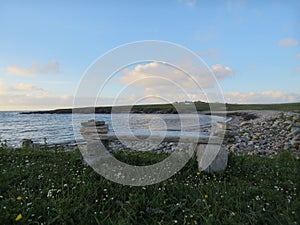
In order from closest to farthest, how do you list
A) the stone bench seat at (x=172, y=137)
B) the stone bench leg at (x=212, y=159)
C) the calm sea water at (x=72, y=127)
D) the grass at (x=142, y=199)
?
1. the grass at (x=142, y=199)
2. the stone bench leg at (x=212, y=159)
3. the stone bench seat at (x=172, y=137)
4. the calm sea water at (x=72, y=127)

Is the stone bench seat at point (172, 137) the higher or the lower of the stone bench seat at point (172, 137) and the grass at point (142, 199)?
the higher

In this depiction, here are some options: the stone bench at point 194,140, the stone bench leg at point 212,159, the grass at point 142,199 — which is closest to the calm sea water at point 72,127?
the stone bench at point 194,140

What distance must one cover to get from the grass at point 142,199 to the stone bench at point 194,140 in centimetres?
29

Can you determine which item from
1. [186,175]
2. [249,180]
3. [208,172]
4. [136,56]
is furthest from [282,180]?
[136,56]

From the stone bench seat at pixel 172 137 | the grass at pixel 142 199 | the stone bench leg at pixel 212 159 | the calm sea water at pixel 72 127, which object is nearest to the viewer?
the grass at pixel 142 199

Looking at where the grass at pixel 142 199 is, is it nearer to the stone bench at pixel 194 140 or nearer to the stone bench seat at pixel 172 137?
the stone bench at pixel 194 140

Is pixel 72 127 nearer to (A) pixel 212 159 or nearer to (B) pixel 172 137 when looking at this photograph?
(B) pixel 172 137

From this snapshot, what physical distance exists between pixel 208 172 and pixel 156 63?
2.96 meters

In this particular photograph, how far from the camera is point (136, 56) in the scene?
512cm

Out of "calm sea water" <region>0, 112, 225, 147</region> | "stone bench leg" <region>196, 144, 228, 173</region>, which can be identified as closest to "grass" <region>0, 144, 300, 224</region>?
"stone bench leg" <region>196, 144, 228, 173</region>

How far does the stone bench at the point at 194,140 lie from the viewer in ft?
17.6

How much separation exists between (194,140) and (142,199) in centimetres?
250

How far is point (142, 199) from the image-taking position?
3521mm

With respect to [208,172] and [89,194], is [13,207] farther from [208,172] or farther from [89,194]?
[208,172]
